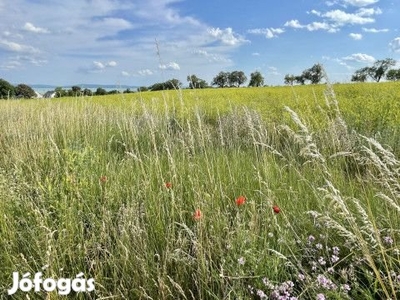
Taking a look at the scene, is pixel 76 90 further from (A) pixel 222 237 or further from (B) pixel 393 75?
(B) pixel 393 75

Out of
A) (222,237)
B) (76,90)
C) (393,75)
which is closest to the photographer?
(222,237)

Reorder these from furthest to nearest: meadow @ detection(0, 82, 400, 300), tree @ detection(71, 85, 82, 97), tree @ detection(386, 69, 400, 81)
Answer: tree @ detection(386, 69, 400, 81)
tree @ detection(71, 85, 82, 97)
meadow @ detection(0, 82, 400, 300)

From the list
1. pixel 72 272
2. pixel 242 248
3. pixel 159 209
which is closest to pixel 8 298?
pixel 72 272

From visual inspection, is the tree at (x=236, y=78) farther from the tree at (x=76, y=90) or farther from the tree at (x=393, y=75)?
the tree at (x=76, y=90)

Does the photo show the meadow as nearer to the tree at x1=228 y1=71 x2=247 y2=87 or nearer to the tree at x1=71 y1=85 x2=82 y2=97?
the tree at x1=71 y1=85 x2=82 y2=97

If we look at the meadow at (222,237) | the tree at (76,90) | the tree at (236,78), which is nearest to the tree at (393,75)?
the tree at (236,78)

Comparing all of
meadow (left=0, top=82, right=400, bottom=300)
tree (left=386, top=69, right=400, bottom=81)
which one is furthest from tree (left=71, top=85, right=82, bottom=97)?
tree (left=386, top=69, right=400, bottom=81)

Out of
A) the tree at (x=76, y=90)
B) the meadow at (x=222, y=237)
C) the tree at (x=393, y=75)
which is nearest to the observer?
the meadow at (x=222, y=237)

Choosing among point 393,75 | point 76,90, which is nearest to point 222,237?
point 76,90

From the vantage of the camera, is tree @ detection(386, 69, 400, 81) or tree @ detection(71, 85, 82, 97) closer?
tree @ detection(71, 85, 82, 97)

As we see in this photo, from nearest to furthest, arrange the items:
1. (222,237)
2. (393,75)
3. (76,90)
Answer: (222,237) → (76,90) → (393,75)

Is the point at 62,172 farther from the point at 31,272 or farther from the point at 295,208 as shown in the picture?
the point at 295,208

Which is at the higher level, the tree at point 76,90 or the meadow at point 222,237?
the tree at point 76,90

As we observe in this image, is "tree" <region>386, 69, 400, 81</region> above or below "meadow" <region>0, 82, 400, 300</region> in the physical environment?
above
